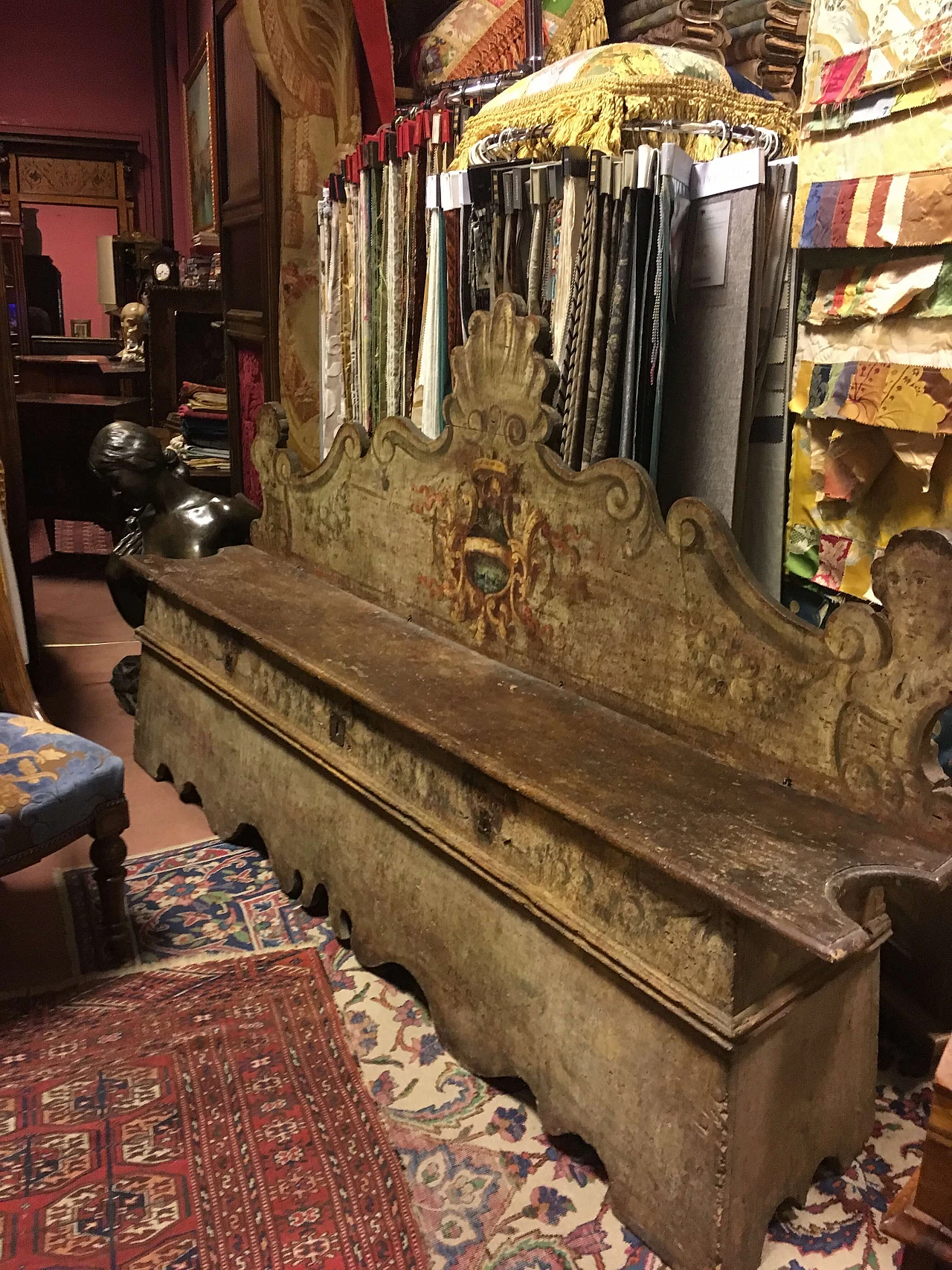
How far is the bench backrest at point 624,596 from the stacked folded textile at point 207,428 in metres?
2.29

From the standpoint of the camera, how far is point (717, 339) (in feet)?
6.56

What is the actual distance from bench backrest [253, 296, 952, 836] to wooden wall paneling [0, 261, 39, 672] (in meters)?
1.65

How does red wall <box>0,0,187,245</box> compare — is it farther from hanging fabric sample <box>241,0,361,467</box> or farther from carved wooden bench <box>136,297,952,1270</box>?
carved wooden bench <box>136,297,952,1270</box>

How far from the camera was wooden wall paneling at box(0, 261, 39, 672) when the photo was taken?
366 centimetres

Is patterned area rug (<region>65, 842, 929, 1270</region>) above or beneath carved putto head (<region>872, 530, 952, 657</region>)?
beneath

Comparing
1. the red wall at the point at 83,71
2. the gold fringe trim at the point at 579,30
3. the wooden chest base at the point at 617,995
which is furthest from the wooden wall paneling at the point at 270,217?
the red wall at the point at 83,71

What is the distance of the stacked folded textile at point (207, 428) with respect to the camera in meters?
4.85

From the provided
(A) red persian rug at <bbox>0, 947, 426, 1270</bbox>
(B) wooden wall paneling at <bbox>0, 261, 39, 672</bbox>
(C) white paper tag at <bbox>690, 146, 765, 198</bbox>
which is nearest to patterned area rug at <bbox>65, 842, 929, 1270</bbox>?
(A) red persian rug at <bbox>0, 947, 426, 1270</bbox>

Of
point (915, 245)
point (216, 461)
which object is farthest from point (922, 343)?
point (216, 461)

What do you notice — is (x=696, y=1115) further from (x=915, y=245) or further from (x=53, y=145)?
(x=53, y=145)

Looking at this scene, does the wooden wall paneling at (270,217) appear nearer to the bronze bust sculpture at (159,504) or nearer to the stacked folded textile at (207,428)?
the bronze bust sculpture at (159,504)

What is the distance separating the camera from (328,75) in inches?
141

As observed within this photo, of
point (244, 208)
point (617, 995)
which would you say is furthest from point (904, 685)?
point (244, 208)

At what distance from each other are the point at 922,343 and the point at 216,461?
3748 millimetres
